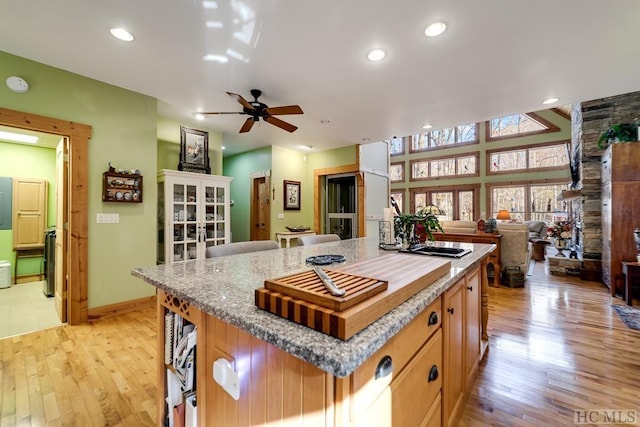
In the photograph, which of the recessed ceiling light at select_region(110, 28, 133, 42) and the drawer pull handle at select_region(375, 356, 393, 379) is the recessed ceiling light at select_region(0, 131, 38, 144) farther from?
the drawer pull handle at select_region(375, 356, 393, 379)

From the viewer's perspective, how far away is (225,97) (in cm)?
330

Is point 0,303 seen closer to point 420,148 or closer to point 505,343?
point 505,343

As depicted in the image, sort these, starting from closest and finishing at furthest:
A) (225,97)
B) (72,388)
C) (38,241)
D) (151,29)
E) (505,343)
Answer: (72,388)
(151,29)
(505,343)
(225,97)
(38,241)

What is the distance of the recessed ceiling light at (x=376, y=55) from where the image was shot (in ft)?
7.73

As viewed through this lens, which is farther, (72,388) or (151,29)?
(151,29)

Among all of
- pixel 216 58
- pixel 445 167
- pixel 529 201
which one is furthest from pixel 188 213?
pixel 529 201

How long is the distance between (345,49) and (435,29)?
72 cm

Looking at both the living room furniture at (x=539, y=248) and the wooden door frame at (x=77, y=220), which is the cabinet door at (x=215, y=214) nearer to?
the wooden door frame at (x=77, y=220)

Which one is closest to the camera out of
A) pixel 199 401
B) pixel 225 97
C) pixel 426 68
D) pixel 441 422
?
pixel 199 401

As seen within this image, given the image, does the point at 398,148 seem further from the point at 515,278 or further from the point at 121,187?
the point at 121,187

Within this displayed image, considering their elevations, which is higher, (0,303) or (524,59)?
(524,59)

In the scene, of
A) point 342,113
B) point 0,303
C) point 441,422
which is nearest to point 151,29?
point 342,113

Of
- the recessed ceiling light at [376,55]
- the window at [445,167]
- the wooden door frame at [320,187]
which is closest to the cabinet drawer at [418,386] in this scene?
the recessed ceiling light at [376,55]

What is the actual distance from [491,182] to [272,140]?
27.9 feet
